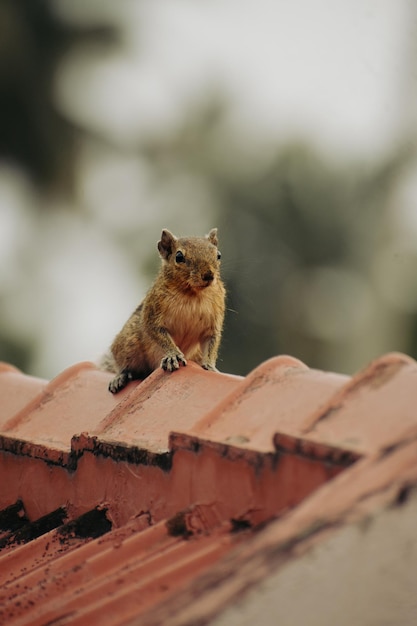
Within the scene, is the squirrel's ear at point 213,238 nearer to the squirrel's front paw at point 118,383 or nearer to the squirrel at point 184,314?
the squirrel at point 184,314

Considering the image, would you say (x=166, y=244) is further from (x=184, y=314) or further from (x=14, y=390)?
(x=14, y=390)

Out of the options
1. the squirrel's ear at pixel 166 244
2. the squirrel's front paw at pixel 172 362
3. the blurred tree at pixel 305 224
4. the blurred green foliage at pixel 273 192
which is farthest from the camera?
the blurred green foliage at pixel 273 192

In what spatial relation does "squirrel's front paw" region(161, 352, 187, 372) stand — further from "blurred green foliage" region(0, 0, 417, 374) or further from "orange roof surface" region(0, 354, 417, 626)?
"blurred green foliage" region(0, 0, 417, 374)

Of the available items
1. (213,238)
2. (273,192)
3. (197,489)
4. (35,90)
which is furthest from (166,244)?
(35,90)

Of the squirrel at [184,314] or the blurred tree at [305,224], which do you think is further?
the blurred tree at [305,224]

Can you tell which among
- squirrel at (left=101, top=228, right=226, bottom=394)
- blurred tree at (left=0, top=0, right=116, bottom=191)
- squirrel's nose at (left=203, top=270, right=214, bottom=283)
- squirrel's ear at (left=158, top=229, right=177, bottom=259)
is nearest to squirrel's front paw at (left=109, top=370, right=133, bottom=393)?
squirrel at (left=101, top=228, right=226, bottom=394)

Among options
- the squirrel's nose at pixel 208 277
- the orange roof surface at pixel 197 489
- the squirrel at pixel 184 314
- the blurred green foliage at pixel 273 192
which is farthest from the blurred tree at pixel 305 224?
the orange roof surface at pixel 197 489
